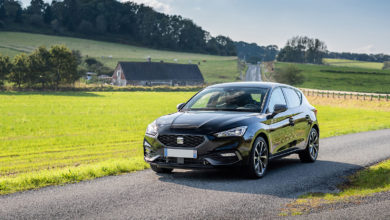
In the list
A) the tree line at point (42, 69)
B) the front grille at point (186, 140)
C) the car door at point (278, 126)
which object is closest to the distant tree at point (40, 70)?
the tree line at point (42, 69)

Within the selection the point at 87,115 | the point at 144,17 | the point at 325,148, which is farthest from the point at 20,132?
the point at 144,17

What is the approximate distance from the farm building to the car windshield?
9264cm

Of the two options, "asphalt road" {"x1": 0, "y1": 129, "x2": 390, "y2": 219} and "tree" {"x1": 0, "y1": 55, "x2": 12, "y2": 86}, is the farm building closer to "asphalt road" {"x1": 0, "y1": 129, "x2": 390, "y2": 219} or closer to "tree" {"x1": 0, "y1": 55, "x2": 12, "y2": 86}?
"tree" {"x1": 0, "y1": 55, "x2": 12, "y2": 86}

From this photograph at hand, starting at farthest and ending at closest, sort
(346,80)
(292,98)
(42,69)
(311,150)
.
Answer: (346,80) < (42,69) < (311,150) < (292,98)

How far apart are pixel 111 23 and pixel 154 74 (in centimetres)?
6829

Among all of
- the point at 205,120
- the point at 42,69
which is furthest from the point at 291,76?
the point at 205,120

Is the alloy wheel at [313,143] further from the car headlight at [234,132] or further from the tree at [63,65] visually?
the tree at [63,65]

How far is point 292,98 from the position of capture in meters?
10.8

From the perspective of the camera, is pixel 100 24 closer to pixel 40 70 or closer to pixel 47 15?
pixel 47 15

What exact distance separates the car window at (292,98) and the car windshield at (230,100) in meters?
1.01

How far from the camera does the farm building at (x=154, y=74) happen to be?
102312 millimetres

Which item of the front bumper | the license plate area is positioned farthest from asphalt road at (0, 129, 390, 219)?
the license plate area

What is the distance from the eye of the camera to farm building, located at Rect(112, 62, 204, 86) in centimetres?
10231

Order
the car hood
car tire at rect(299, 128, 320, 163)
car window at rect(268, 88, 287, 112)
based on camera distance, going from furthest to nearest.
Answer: car tire at rect(299, 128, 320, 163)
car window at rect(268, 88, 287, 112)
the car hood
